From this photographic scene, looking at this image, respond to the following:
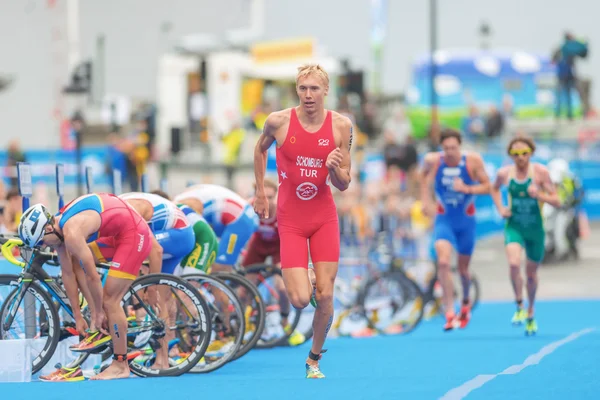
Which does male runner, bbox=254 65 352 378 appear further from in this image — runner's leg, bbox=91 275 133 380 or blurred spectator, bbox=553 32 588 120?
blurred spectator, bbox=553 32 588 120

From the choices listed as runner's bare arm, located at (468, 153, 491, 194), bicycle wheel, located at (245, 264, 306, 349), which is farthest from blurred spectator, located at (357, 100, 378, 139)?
bicycle wheel, located at (245, 264, 306, 349)

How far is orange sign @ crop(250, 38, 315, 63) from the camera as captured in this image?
40353mm

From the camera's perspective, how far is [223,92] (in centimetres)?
3294

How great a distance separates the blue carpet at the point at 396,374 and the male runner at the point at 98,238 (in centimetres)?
64

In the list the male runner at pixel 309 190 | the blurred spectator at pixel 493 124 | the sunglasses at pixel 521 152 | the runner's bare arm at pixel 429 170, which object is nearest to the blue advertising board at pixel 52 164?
the blurred spectator at pixel 493 124

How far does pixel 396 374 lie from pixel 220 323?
202 cm

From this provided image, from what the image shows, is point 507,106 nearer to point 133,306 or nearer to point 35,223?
point 133,306

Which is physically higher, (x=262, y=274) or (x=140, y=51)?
(x=140, y=51)

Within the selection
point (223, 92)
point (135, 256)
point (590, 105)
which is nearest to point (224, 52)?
point (223, 92)

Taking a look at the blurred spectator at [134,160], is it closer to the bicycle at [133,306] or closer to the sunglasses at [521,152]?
the sunglasses at [521,152]

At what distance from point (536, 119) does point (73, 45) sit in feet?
43.2

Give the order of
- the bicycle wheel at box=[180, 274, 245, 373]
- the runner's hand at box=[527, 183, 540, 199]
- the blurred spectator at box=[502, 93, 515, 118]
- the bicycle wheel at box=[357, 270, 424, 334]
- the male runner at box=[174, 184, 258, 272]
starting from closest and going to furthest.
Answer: the bicycle wheel at box=[180, 274, 245, 373] < the male runner at box=[174, 184, 258, 272] < the runner's hand at box=[527, 183, 540, 199] < the bicycle wheel at box=[357, 270, 424, 334] < the blurred spectator at box=[502, 93, 515, 118]

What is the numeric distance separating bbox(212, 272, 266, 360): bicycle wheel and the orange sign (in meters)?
28.2

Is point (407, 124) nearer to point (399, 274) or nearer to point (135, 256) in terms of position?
point (399, 274)
